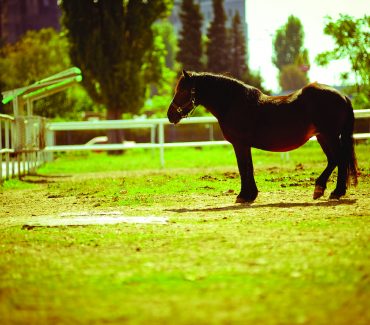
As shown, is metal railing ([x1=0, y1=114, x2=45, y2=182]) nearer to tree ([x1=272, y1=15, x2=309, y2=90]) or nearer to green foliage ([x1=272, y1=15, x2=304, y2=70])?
tree ([x1=272, y1=15, x2=309, y2=90])

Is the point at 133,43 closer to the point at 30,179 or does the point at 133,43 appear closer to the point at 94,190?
the point at 30,179

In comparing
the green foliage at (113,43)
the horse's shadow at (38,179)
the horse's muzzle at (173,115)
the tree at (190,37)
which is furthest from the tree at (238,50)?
the horse's muzzle at (173,115)

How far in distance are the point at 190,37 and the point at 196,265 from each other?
70.6 meters

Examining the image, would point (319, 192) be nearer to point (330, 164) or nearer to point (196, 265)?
point (330, 164)

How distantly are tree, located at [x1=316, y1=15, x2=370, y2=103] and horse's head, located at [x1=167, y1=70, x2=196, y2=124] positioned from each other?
17.5m

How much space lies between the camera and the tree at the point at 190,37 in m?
73.9

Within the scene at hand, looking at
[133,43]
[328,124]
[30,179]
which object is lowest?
[30,179]

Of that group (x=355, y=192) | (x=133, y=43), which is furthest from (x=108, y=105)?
(x=355, y=192)

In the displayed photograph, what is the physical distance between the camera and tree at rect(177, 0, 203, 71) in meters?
73.9

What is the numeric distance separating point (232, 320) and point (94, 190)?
30.6 ft

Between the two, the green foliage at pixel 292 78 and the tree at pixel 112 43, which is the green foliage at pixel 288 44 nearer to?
the green foliage at pixel 292 78

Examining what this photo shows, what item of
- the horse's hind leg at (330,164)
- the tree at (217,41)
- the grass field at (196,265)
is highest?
the tree at (217,41)

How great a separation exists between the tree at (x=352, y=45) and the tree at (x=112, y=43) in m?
13.9

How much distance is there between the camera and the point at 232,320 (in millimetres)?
3523
